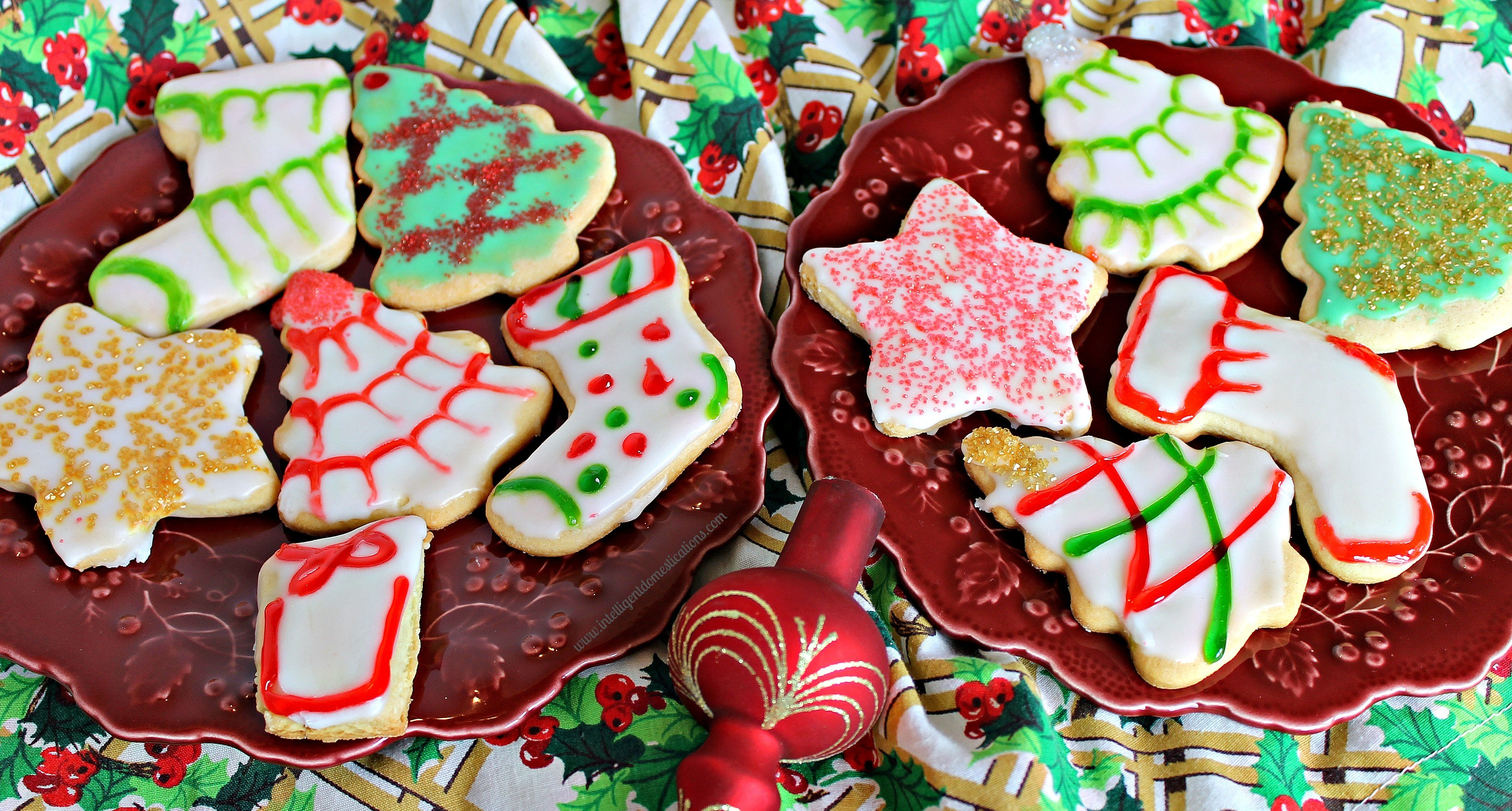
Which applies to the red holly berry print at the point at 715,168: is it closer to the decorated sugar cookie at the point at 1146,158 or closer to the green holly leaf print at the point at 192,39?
the decorated sugar cookie at the point at 1146,158

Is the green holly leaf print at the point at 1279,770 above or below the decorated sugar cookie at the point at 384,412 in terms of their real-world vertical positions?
below

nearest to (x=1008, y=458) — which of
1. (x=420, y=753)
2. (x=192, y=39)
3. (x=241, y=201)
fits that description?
Answer: (x=420, y=753)

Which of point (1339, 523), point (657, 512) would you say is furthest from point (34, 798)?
point (1339, 523)

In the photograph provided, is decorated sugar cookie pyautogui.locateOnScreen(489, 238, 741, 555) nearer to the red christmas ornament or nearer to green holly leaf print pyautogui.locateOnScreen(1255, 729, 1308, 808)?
the red christmas ornament

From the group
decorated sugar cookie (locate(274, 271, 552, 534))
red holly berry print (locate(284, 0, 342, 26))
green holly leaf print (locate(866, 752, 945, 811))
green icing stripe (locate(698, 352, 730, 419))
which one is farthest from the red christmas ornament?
red holly berry print (locate(284, 0, 342, 26))

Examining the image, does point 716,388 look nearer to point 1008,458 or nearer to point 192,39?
point 1008,458

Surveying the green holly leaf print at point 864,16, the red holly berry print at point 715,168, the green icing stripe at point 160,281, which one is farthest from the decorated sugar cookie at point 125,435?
the green holly leaf print at point 864,16
